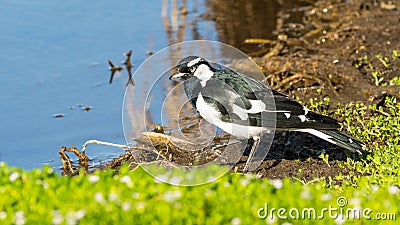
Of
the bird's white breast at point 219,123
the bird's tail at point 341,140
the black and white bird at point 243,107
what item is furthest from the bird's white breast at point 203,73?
the bird's tail at point 341,140

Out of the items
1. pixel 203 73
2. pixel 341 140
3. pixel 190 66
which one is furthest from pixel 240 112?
pixel 341 140

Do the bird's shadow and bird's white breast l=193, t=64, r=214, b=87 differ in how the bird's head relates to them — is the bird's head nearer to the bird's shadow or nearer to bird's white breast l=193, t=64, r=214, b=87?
bird's white breast l=193, t=64, r=214, b=87

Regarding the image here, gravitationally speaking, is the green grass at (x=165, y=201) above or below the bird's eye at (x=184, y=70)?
below

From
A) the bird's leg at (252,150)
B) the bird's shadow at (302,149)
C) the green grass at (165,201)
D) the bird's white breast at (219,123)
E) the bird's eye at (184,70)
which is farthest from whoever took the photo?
the bird's shadow at (302,149)

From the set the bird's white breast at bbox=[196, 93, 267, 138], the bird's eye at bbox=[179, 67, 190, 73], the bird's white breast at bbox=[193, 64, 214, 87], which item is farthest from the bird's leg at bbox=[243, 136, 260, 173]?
the bird's eye at bbox=[179, 67, 190, 73]

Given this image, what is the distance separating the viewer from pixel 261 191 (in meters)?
4.84

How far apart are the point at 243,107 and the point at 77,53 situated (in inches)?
176

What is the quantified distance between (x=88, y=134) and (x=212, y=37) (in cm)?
330

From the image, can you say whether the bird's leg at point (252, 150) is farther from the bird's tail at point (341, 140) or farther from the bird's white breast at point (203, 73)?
the bird's white breast at point (203, 73)

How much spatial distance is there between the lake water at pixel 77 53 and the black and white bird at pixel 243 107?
162 cm

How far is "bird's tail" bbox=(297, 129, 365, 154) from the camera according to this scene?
6.49 metres

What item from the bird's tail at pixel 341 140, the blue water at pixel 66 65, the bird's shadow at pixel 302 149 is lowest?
the bird's shadow at pixel 302 149

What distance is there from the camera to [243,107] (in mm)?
6332

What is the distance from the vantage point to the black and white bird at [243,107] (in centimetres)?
629
